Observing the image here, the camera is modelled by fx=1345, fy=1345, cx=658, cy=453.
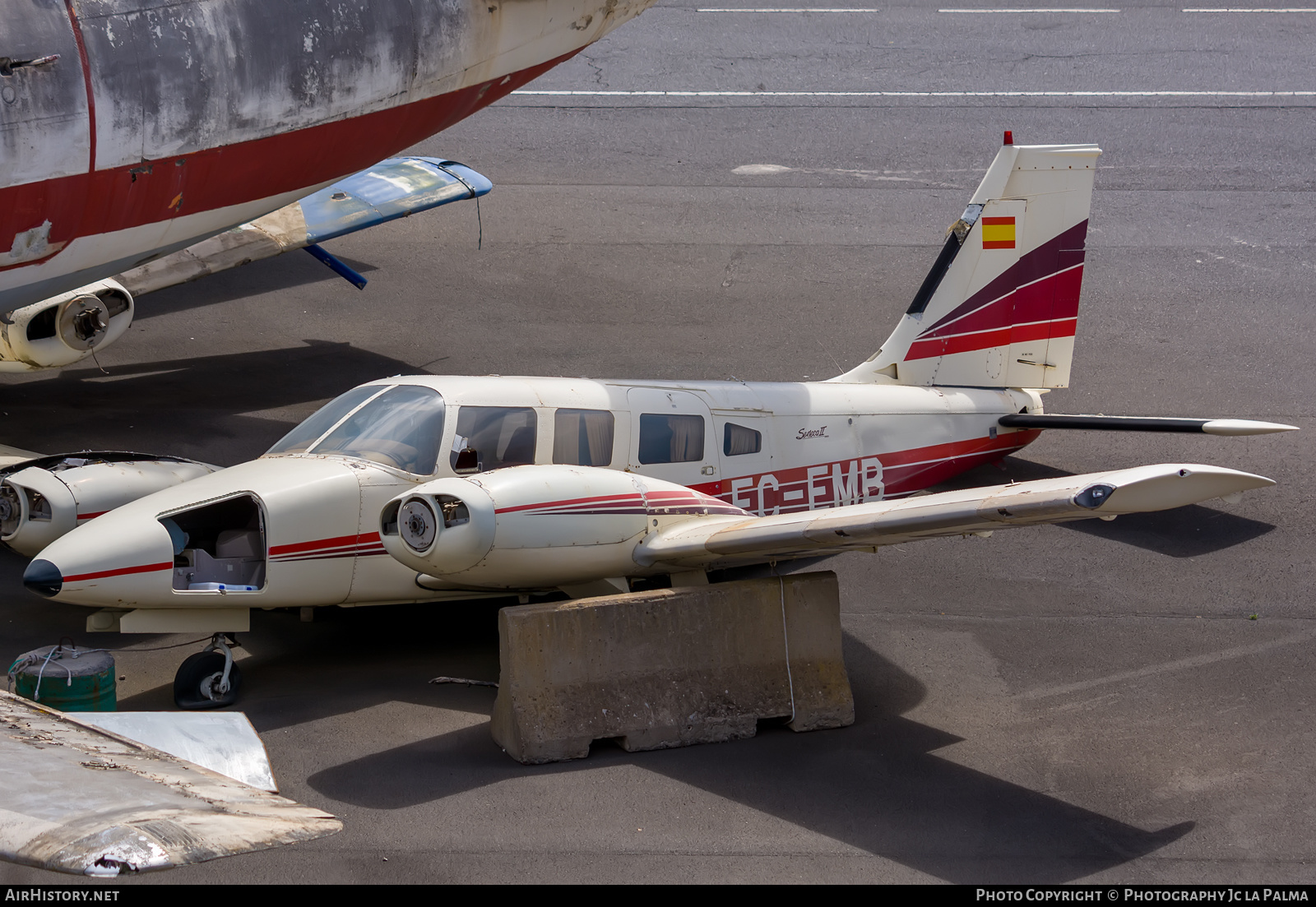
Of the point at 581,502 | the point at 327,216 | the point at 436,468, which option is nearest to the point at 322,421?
the point at 436,468

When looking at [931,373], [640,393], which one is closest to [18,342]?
[640,393]

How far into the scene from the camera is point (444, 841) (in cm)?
798

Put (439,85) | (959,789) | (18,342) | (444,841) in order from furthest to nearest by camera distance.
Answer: (18,342), (439,85), (959,789), (444,841)

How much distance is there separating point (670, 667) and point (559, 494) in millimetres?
1433

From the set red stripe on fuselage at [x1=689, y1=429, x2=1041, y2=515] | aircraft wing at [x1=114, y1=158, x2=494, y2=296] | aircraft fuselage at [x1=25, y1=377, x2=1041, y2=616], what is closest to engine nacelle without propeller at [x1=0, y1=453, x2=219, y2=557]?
aircraft fuselage at [x1=25, y1=377, x2=1041, y2=616]

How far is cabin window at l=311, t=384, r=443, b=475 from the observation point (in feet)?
32.1

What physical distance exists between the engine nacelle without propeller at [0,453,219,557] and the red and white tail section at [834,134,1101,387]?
6196 millimetres

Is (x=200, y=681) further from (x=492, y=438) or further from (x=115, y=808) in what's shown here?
(x=115, y=808)

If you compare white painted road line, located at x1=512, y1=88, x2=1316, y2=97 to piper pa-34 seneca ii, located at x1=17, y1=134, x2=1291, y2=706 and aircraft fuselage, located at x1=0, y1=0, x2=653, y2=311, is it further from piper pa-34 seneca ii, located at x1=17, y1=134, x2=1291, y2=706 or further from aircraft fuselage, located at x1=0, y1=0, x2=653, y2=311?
piper pa-34 seneca ii, located at x1=17, y1=134, x2=1291, y2=706

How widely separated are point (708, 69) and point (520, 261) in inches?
311

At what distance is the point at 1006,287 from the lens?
1266 centimetres

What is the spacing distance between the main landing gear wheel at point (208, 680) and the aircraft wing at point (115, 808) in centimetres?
386

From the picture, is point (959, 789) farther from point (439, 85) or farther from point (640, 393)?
point (439, 85)

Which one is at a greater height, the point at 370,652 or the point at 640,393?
the point at 640,393
